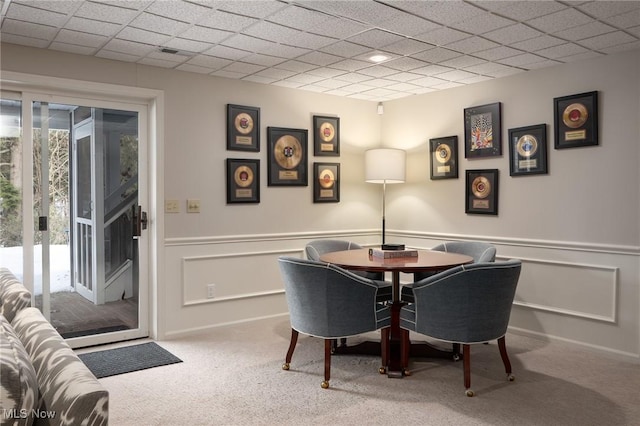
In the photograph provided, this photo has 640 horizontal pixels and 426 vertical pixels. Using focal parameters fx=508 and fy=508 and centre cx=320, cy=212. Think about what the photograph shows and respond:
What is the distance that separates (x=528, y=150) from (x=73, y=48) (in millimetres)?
3627

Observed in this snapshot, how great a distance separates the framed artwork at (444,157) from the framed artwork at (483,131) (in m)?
0.13

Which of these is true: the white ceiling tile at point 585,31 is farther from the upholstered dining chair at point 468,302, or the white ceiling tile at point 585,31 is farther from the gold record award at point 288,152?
the gold record award at point 288,152

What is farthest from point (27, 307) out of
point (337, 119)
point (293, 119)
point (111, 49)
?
point (337, 119)

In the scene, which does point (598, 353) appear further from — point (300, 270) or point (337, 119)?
point (337, 119)

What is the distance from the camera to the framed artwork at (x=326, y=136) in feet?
→ 16.7

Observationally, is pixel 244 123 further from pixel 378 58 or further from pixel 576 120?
pixel 576 120

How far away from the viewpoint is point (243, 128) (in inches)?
181

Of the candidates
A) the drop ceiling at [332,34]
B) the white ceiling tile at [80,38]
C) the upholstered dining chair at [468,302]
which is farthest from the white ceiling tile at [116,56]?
the upholstered dining chair at [468,302]

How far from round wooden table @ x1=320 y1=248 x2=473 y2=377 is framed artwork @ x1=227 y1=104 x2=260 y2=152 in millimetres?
1403

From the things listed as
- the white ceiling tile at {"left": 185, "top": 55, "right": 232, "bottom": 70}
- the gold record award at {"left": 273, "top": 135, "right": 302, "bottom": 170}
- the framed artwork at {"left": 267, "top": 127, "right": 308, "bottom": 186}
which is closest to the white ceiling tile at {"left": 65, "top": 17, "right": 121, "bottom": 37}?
A: the white ceiling tile at {"left": 185, "top": 55, "right": 232, "bottom": 70}

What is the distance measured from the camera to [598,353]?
12.5 feet

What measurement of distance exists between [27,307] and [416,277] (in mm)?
2860

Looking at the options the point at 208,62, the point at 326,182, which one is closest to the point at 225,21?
the point at 208,62

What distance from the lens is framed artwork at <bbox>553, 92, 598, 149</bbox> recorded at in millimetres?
3814
